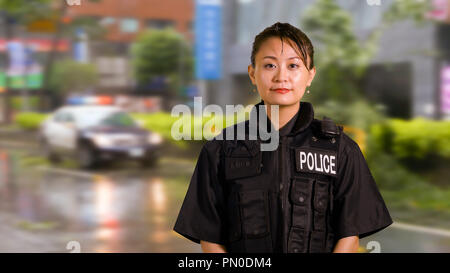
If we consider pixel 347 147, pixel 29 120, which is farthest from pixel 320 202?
pixel 29 120

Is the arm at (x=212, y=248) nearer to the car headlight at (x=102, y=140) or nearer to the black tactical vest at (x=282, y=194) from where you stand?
the black tactical vest at (x=282, y=194)

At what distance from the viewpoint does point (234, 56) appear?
6160 millimetres

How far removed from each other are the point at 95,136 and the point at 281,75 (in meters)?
5.86

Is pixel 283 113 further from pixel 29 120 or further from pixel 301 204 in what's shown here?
pixel 29 120

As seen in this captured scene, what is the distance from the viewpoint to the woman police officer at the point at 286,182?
1424 millimetres

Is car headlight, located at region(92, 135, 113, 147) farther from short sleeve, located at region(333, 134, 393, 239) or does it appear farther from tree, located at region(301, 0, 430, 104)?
short sleeve, located at region(333, 134, 393, 239)

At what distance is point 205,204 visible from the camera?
1.47 metres

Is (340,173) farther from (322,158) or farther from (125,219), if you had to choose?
(125,219)

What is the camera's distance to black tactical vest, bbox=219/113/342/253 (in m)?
1.42

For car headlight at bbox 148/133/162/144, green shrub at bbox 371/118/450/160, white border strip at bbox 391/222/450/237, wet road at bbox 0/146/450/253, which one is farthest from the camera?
car headlight at bbox 148/133/162/144

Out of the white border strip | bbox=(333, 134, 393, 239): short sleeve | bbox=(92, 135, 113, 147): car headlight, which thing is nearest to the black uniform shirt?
bbox=(333, 134, 393, 239): short sleeve

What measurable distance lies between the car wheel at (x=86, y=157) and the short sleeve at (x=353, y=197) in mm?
5781

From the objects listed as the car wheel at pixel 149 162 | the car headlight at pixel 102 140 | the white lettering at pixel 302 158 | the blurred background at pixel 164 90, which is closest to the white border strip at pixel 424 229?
the blurred background at pixel 164 90
